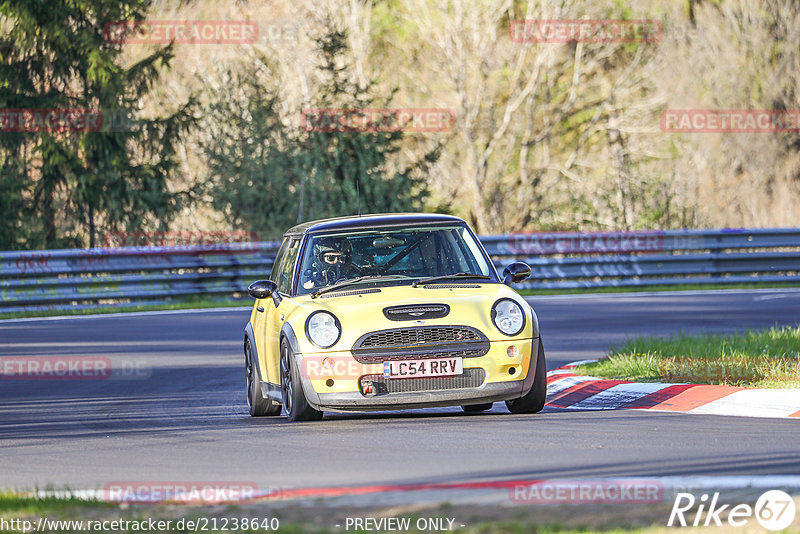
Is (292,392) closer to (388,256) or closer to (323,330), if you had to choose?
(323,330)

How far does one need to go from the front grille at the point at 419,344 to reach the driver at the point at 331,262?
1.11m

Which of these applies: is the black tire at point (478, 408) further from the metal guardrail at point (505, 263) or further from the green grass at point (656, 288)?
the green grass at point (656, 288)

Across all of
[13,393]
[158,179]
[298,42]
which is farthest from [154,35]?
[13,393]

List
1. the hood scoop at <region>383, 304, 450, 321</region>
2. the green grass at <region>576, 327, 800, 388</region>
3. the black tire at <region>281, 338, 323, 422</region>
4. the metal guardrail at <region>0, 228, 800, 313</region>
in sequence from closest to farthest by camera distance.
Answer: the hood scoop at <region>383, 304, 450, 321</region>
the black tire at <region>281, 338, 323, 422</region>
the green grass at <region>576, 327, 800, 388</region>
the metal guardrail at <region>0, 228, 800, 313</region>

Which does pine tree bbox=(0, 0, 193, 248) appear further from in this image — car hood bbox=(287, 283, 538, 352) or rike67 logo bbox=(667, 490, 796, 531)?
rike67 logo bbox=(667, 490, 796, 531)

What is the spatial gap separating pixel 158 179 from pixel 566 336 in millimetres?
14780

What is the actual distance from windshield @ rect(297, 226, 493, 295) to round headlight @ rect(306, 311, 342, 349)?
2.77ft

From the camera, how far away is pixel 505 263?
25203mm

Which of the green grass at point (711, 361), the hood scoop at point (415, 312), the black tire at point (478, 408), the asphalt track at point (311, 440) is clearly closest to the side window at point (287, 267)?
the asphalt track at point (311, 440)

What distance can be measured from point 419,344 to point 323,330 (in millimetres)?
676

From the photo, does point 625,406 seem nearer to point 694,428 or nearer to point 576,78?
point 694,428

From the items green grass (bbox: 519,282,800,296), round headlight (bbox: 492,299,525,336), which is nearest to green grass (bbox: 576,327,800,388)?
round headlight (bbox: 492,299,525,336)

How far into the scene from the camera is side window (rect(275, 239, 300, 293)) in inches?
436

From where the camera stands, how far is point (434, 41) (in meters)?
40.2
